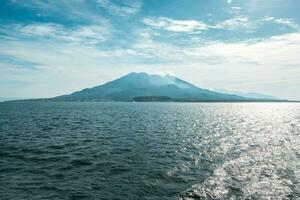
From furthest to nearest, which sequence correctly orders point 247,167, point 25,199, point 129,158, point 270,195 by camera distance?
point 129,158 → point 247,167 → point 270,195 → point 25,199

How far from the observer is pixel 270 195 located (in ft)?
85.7

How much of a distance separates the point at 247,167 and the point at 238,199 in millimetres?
12808

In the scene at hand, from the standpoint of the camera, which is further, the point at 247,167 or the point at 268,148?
the point at 268,148

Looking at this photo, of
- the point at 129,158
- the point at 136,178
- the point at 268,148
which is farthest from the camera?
the point at 268,148

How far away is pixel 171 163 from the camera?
38.8 metres

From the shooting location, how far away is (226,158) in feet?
140

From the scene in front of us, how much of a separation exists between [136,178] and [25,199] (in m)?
12.2

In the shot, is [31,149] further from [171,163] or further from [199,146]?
[199,146]

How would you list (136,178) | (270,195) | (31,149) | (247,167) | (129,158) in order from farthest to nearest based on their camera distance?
(31,149)
(129,158)
(247,167)
(136,178)
(270,195)

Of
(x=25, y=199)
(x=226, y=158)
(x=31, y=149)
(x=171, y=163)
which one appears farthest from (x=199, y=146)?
(x=25, y=199)

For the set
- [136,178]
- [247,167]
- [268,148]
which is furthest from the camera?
[268,148]

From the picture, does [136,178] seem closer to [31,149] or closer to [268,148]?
[31,149]

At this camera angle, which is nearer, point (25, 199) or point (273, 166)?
point (25, 199)

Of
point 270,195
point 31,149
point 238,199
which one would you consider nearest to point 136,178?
point 238,199
